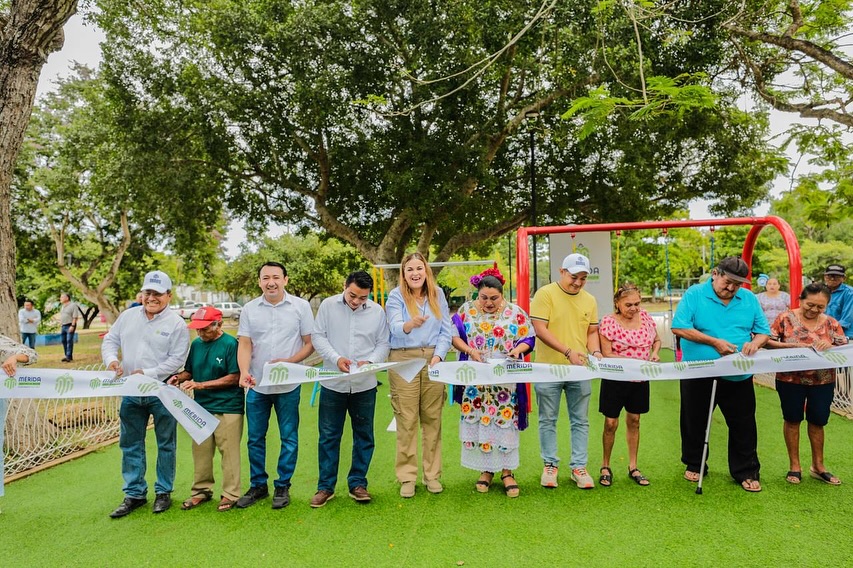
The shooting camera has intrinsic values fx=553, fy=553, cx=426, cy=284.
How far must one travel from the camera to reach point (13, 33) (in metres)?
5.61

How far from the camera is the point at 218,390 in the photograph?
13.6ft

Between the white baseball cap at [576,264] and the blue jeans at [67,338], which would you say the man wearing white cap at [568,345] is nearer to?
the white baseball cap at [576,264]

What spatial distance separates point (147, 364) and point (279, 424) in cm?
108


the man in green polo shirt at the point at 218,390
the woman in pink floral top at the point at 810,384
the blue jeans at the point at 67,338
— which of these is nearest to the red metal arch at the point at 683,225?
the woman in pink floral top at the point at 810,384

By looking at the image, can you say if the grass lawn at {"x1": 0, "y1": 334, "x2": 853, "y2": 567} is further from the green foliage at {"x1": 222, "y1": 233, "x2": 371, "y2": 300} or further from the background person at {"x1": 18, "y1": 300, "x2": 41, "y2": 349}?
the green foliage at {"x1": 222, "y1": 233, "x2": 371, "y2": 300}

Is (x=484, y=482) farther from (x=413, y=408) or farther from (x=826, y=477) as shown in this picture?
(x=826, y=477)

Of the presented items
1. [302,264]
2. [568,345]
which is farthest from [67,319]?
[302,264]

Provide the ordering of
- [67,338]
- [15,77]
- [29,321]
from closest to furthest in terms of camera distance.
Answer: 1. [15,77]
2. [29,321]
3. [67,338]

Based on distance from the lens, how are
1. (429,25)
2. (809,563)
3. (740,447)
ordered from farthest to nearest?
(429,25) < (740,447) < (809,563)

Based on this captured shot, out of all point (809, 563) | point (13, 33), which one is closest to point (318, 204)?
point (13, 33)

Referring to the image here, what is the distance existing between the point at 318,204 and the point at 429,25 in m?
5.71

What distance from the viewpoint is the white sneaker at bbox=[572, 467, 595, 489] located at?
4309 millimetres

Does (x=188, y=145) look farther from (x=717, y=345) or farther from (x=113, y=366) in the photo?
(x=717, y=345)

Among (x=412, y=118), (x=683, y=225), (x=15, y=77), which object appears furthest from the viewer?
(x=412, y=118)
